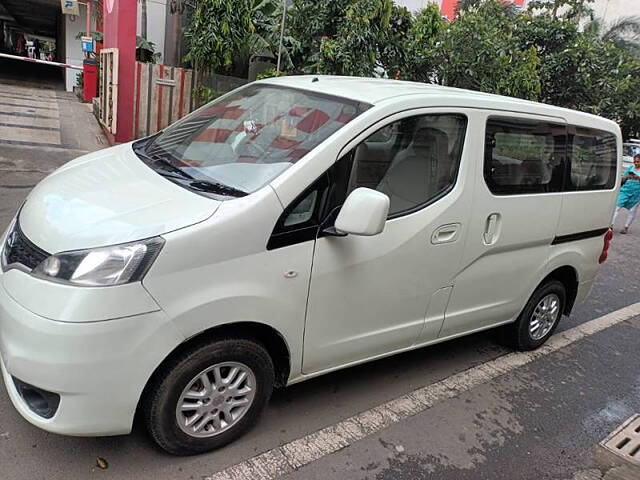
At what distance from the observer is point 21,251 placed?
2428mm

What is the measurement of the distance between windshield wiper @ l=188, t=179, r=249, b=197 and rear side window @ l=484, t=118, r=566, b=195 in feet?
5.41

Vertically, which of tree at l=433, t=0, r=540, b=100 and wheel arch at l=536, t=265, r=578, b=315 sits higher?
tree at l=433, t=0, r=540, b=100

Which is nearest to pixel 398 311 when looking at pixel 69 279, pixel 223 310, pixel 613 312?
pixel 223 310

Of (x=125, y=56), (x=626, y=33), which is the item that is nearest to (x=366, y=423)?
(x=125, y=56)

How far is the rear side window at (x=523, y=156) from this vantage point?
11.2 feet

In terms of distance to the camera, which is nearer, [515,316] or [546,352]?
[515,316]

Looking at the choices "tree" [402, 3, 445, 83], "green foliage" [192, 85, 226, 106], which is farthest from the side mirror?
"green foliage" [192, 85, 226, 106]

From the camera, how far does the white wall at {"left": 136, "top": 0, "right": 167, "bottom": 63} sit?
1398 centimetres

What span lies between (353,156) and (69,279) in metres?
1.47

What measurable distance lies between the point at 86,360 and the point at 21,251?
66cm

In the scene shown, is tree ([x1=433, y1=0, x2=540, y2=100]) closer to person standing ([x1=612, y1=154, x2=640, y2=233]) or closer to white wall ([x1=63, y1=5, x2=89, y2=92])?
person standing ([x1=612, y1=154, x2=640, y2=233])

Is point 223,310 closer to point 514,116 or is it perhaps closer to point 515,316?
point 514,116

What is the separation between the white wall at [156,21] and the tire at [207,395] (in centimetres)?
1337

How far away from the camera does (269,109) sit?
3217 millimetres
